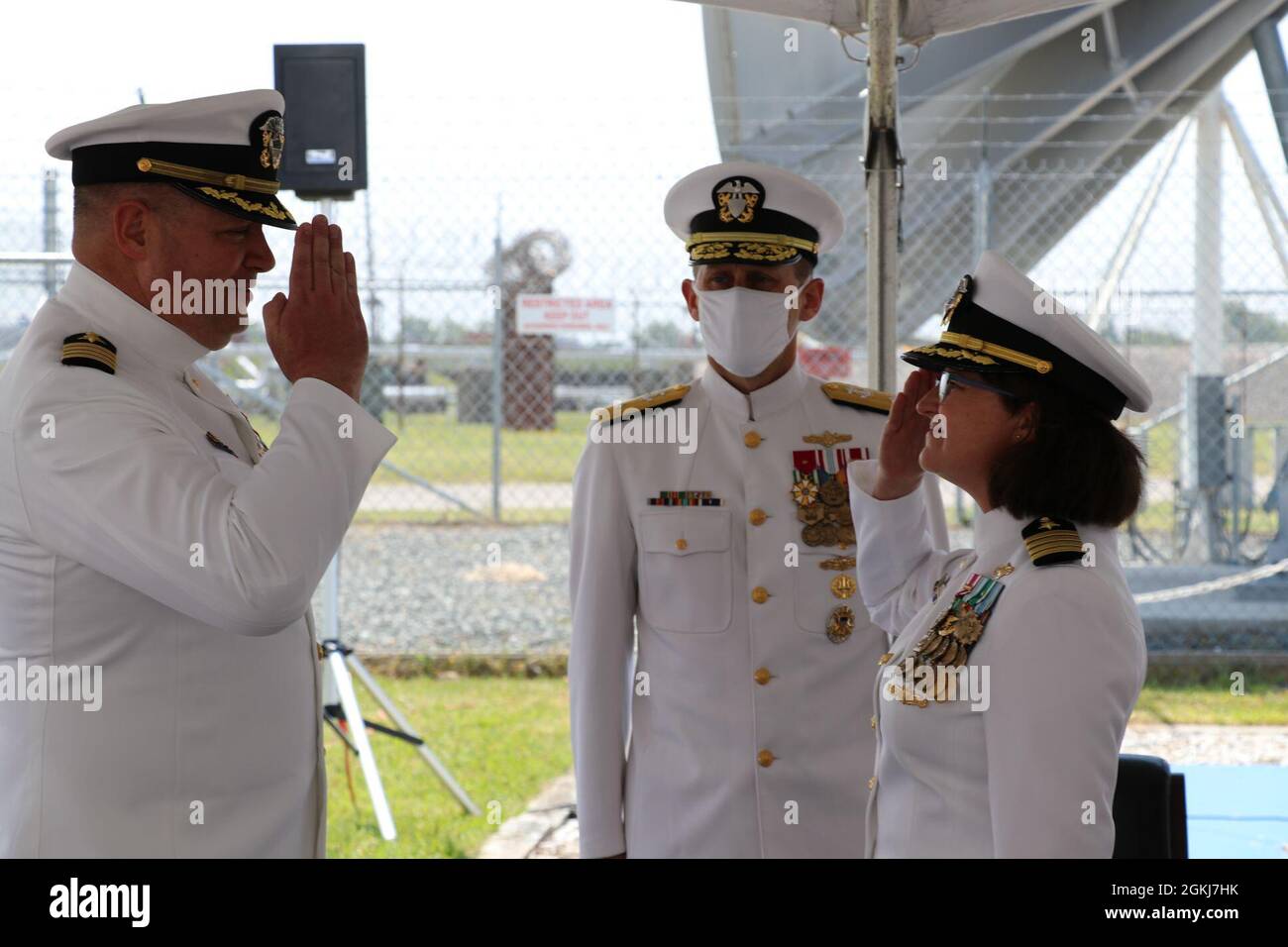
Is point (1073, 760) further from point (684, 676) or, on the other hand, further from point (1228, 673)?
point (1228, 673)

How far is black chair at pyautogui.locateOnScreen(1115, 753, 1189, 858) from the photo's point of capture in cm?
262

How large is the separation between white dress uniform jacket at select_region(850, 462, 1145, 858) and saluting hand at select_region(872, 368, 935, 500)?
1.16 feet

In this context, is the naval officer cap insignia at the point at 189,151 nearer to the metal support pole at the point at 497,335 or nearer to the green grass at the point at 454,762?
the green grass at the point at 454,762

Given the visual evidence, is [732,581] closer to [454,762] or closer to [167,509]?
[167,509]

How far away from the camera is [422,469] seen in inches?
381

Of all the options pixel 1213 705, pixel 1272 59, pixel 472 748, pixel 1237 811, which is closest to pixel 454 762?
pixel 472 748

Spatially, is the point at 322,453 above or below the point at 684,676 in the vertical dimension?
above

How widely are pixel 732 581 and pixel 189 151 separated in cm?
139

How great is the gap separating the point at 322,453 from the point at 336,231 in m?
0.33

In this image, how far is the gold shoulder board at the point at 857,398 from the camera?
9.46ft

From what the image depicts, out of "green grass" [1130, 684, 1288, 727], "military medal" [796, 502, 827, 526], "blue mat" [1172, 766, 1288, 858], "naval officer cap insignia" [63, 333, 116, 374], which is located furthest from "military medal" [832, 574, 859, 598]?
"green grass" [1130, 684, 1288, 727]

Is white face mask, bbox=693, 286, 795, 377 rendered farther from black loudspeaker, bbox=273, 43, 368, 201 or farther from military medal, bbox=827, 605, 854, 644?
black loudspeaker, bbox=273, 43, 368, 201

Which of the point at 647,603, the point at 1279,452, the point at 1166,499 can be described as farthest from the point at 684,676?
the point at 1166,499

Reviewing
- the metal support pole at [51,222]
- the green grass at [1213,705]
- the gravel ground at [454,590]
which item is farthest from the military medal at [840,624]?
the gravel ground at [454,590]
